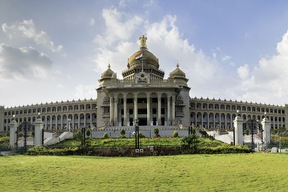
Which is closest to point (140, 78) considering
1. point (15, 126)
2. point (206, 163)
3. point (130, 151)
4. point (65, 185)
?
point (15, 126)

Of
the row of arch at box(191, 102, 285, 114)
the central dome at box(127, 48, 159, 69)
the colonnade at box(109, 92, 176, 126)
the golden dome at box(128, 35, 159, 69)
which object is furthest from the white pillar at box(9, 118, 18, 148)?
the row of arch at box(191, 102, 285, 114)

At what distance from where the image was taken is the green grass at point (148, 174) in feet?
55.1

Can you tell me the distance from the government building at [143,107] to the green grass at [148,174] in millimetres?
23928

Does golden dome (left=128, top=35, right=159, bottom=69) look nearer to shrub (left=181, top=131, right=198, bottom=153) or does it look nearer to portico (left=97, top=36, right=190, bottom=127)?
portico (left=97, top=36, right=190, bottom=127)

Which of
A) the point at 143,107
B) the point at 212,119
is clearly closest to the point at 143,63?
the point at 143,107

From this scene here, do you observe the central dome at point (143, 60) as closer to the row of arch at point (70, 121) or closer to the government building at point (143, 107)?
the government building at point (143, 107)

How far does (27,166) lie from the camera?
21.8m

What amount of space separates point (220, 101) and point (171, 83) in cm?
3208

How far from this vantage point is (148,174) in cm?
1931

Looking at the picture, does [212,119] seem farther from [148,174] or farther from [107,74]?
[148,174]

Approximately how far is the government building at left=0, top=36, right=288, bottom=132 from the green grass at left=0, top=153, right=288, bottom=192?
23.9m

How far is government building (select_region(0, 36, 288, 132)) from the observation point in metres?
64.2

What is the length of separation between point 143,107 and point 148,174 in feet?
158

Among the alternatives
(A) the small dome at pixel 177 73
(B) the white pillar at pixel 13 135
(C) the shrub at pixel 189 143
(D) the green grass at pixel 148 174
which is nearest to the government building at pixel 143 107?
(A) the small dome at pixel 177 73
